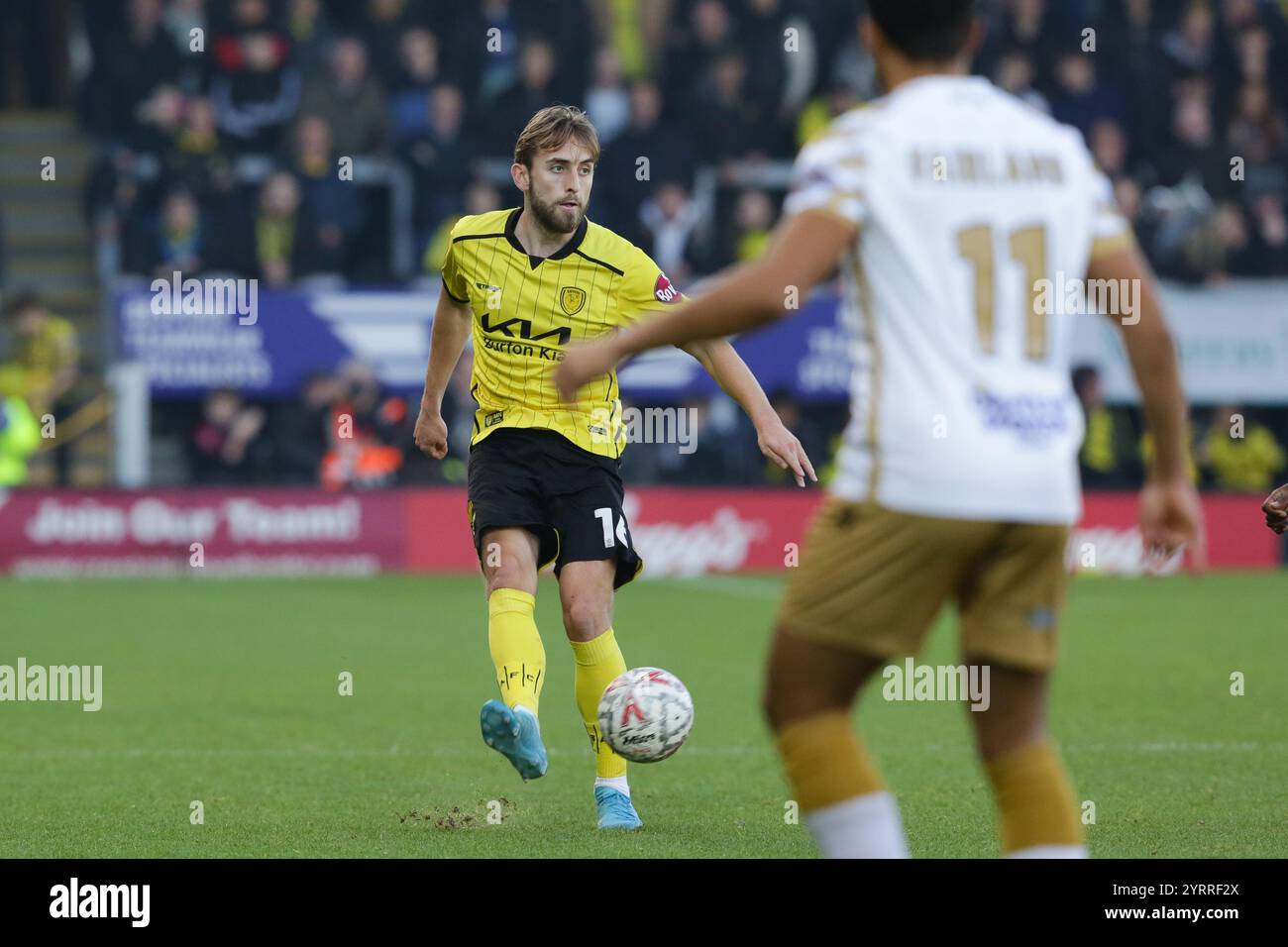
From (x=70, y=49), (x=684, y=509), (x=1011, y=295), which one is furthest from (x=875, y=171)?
(x=70, y=49)

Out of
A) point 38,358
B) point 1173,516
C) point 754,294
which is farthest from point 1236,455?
point 754,294

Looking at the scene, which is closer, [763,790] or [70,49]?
[763,790]

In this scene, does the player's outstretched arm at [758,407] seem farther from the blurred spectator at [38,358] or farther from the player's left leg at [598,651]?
the blurred spectator at [38,358]

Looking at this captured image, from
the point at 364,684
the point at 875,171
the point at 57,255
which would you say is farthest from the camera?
the point at 57,255

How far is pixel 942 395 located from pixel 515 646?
9.48ft

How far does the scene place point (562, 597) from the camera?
681cm

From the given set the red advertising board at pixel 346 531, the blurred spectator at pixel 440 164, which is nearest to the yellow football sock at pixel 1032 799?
the red advertising board at pixel 346 531

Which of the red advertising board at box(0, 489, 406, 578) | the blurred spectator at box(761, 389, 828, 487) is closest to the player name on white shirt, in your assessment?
the blurred spectator at box(761, 389, 828, 487)

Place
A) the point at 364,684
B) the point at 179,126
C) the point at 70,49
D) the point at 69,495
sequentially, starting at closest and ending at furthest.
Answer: the point at 364,684
the point at 69,495
the point at 179,126
the point at 70,49

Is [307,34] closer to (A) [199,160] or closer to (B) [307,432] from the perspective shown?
(A) [199,160]

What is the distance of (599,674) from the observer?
682 cm

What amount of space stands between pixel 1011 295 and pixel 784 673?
33.0 inches

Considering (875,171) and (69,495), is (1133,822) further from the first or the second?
(69,495)

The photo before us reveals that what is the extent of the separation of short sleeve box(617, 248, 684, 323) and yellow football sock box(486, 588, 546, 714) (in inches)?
39.9
